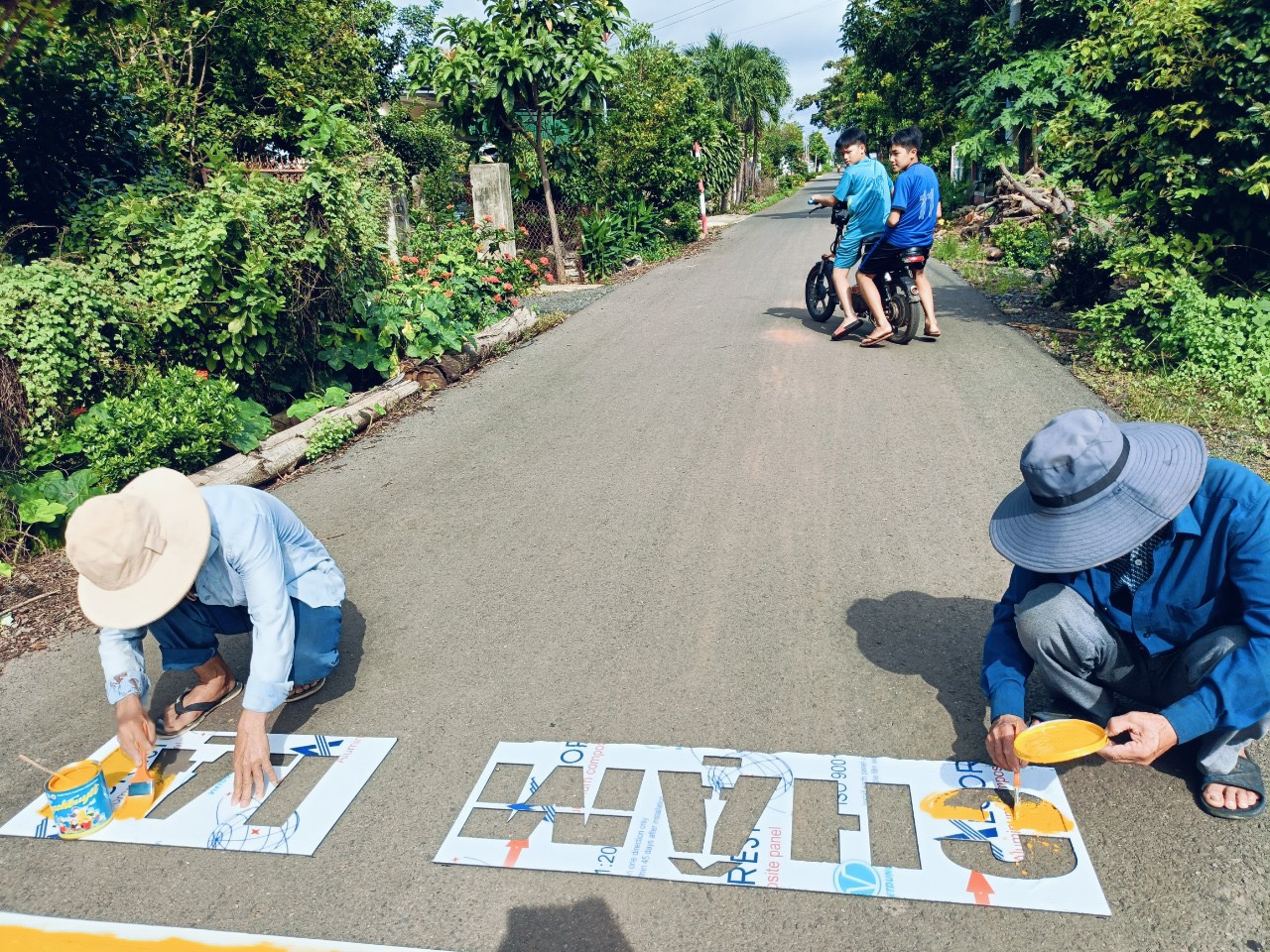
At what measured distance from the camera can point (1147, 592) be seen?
239cm

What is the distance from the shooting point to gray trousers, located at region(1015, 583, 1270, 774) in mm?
2400

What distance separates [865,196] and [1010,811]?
595cm

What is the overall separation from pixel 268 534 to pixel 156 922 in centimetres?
118

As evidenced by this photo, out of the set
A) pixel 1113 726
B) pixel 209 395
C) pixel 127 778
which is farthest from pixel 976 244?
pixel 127 778

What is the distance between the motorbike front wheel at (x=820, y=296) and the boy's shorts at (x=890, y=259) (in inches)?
31.7

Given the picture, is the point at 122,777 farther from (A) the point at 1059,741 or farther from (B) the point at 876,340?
(B) the point at 876,340

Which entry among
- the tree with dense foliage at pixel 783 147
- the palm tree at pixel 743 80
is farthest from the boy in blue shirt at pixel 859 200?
the tree with dense foliage at pixel 783 147

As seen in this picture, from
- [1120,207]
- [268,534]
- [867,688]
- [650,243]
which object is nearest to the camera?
[268,534]

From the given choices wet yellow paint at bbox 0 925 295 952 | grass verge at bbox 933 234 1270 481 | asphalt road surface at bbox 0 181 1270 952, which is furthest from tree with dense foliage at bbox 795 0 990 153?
wet yellow paint at bbox 0 925 295 952

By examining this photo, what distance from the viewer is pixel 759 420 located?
20.0 feet

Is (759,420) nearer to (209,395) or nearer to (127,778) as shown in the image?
(209,395)

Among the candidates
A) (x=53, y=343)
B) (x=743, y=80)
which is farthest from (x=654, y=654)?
(x=743, y=80)

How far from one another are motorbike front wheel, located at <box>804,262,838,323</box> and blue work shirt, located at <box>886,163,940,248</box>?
1188 millimetres

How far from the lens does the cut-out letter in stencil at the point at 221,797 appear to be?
2.69 metres
